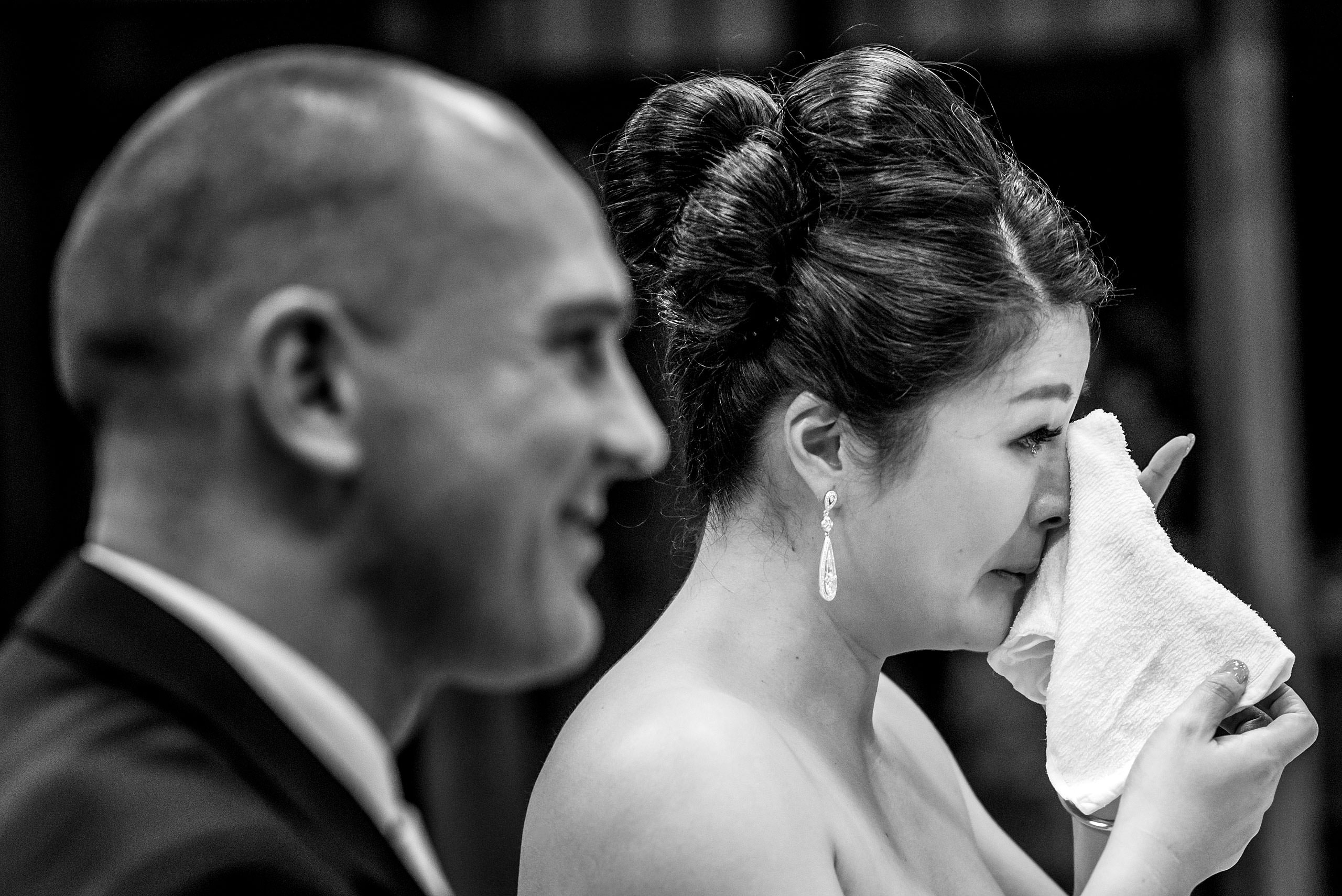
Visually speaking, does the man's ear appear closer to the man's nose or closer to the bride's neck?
the man's nose

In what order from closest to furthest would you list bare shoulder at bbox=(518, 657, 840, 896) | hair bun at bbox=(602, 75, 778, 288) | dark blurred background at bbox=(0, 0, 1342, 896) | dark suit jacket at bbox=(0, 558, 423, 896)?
dark suit jacket at bbox=(0, 558, 423, 896) → bare shoulder at bbox=(518, 657, 840, 896) → hair bun at bbox=(602, 75, 778, 288) → dark blurred background at bbox=(0, 0, 1342, 896)

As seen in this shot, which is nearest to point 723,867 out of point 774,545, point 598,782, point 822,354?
point 598,782

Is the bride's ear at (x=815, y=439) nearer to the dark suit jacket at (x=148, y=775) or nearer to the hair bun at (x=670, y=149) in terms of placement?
the hair bun at (x=670, y=149)

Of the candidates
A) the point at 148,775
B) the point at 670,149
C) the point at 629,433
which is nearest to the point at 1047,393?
the point at 670,149

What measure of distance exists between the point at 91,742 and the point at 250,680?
3.2 inches

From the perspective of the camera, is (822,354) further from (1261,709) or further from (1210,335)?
(1210,335)

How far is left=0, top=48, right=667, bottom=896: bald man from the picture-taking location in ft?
2.29

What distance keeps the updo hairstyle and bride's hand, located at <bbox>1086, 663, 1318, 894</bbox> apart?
37cm

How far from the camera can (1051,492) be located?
4.64 ft

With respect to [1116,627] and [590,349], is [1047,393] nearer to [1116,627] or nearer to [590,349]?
[1116,627]

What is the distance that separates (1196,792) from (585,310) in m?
0.87

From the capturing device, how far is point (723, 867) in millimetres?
1201

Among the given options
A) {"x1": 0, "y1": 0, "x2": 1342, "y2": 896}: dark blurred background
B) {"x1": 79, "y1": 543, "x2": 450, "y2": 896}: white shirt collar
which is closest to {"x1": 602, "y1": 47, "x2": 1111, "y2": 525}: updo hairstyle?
{"x1": 79, "y1": 543, "x2": 450, "y2": 896}: white shirt collar

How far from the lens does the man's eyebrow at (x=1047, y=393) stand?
138 centimetres
